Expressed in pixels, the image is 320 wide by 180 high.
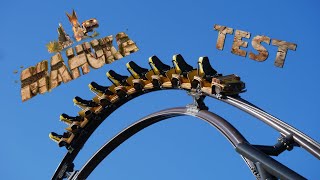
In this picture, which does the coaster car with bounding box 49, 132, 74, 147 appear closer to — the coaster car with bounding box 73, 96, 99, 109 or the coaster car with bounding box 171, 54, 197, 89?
the coaster car with bounding box 73, 96, 99, 109

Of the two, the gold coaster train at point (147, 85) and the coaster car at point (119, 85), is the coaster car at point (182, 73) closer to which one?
the gold coaster train at point (147, 85)

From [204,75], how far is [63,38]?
7.68 metres

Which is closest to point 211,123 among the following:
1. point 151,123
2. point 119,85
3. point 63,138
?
point 151,123

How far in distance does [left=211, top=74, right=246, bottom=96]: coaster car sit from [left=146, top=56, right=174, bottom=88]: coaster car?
1783mm

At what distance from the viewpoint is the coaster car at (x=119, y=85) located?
1427cm

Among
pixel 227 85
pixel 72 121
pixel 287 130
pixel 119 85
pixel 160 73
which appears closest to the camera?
pixel 287 130

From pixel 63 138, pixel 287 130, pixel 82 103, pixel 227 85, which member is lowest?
pixel 287 130

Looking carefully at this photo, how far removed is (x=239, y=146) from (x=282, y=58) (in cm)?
621

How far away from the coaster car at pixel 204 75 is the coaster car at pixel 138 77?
1.91 m

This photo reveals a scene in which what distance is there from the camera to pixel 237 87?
11094 mm

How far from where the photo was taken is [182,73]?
12336 millimetres

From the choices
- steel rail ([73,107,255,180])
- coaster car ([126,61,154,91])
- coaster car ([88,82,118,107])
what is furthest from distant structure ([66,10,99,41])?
steel rail ([73,107,255,180])

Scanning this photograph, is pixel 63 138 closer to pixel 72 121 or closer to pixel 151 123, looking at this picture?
pixel 72 121

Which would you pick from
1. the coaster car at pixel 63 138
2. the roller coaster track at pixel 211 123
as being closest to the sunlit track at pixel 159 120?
the roller coaster track at pixel 211 123
